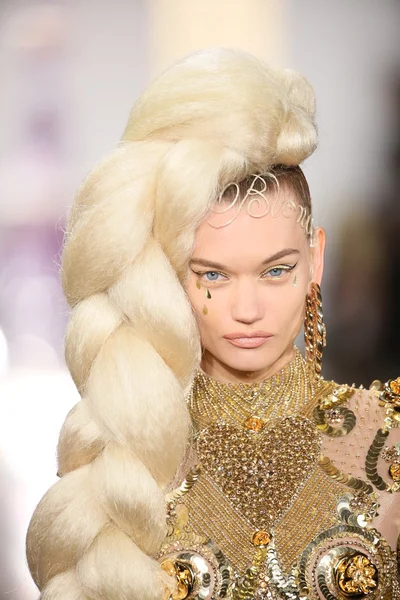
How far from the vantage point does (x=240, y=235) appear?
1696 mm

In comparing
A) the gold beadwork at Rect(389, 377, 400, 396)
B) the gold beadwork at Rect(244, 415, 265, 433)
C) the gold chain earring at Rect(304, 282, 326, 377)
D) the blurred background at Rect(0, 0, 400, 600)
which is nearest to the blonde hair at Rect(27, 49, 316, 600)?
the gold beadwork at Rect(244, 415, 265, 433)

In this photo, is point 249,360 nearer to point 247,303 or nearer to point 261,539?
point 247,303

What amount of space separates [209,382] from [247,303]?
0.20 metres

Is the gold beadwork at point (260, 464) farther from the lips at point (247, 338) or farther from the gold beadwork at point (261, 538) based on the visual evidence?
the lips at point (247, 338)

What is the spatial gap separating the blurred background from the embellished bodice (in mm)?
1062

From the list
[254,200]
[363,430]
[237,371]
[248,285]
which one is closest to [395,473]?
[363,430]

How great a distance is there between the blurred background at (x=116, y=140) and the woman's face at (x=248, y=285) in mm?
1077

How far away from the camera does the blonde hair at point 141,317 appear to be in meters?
1.67

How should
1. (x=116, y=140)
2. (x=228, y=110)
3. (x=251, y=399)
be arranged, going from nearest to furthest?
(x=228, y=110)
(x=251, y=399)
(x=116, y=140)

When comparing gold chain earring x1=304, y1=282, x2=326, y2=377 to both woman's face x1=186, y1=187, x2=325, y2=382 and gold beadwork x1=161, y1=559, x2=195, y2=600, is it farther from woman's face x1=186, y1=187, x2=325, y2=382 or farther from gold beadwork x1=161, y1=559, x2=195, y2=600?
gold beadwork x1=161, y1=559, x2=195, y2=600

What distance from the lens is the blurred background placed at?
9.12ft

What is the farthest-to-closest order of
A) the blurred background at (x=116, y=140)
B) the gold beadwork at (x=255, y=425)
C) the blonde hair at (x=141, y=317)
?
the blurred background at (x=116, y=140) < the gold beadwork at (x=255, y=425) < the blonde hair at (x=141, y=317)

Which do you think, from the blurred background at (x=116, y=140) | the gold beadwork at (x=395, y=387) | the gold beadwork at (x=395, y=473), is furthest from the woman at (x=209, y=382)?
the blurred background at (x=116, y=140)

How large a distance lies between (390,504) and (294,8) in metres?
1.51
